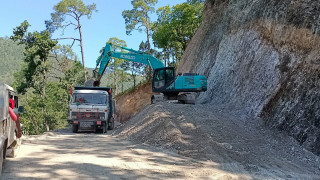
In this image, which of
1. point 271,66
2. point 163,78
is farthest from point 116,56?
point 271,66

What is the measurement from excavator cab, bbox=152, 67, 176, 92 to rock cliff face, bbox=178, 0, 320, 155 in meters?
2.94

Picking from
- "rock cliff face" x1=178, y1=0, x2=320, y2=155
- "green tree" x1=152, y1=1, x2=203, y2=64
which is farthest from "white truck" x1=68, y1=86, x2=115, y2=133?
"green tree" x1=152, y1=1, x2=203, y2=64

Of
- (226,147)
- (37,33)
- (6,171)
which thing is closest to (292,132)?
(226,147)

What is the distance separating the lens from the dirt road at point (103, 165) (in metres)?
6.09

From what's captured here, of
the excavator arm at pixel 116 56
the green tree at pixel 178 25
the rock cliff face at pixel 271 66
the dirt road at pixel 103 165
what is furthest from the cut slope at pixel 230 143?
the green tree at pixel 178 25

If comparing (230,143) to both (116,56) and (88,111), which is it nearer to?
(88,111)

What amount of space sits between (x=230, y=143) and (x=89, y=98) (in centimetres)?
915

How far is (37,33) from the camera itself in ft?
110

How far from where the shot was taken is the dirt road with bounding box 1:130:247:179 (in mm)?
6086

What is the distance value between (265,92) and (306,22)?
3.56 metres

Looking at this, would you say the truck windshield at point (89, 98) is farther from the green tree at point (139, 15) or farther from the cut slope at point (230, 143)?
the green tree at point (139, 15)

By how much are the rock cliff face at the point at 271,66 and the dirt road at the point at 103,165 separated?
15.8ft

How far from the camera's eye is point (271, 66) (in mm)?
14688

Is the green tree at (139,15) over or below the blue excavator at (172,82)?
over
